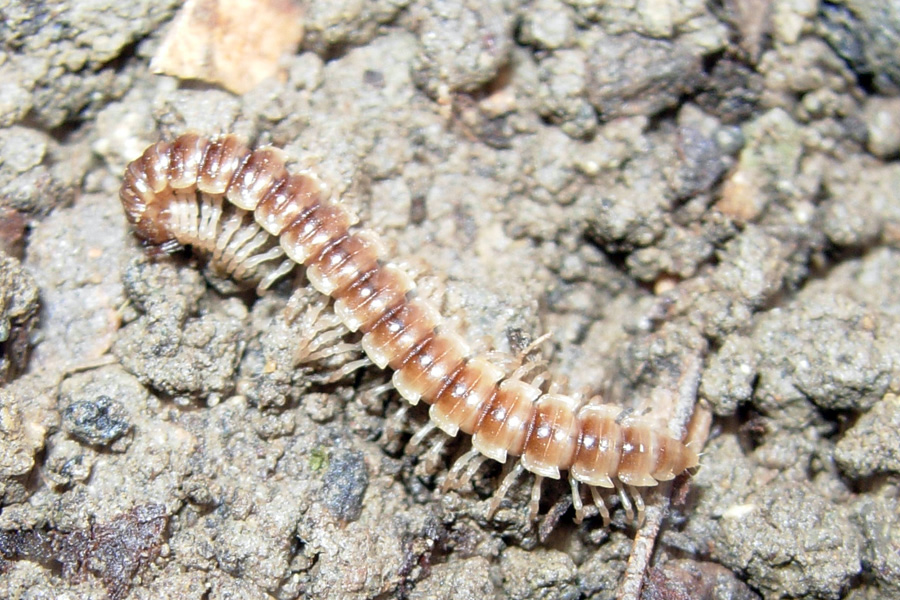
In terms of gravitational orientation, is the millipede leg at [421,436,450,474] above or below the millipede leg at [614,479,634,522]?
above

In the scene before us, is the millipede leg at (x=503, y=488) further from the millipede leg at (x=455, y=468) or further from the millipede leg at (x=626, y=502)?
the millipede leg at (x=626, y=502)

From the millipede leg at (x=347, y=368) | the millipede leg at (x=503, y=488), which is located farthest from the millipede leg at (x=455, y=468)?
the millipede leg at (x=347, y=368)

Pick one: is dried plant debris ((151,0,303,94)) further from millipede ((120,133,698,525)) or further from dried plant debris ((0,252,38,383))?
dried plant debris ((0,252,38,383))

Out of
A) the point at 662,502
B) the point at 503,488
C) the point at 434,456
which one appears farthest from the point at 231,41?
the point at 662,502

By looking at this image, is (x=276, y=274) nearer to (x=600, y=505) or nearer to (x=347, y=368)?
(x=347, y=368)

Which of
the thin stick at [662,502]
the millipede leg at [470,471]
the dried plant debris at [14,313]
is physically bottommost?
the thin stick at [662,502]

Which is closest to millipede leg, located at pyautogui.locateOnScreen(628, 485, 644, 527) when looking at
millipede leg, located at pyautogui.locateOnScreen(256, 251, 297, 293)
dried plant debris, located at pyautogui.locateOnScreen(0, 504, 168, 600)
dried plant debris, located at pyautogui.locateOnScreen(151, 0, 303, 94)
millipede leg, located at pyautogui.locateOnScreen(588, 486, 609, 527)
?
millipede leg, located at pyautogui.locateOnScreen(588, 486, 609, 527)
